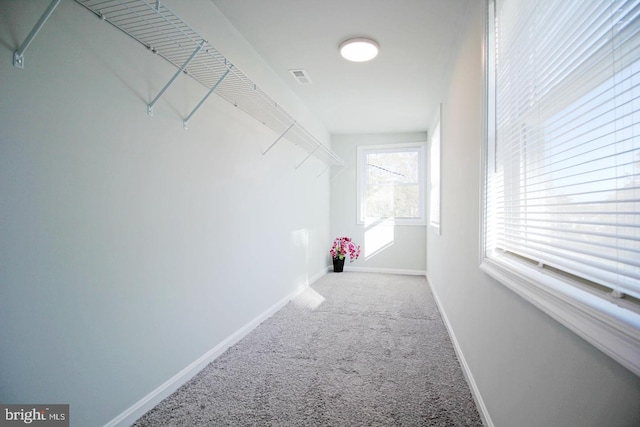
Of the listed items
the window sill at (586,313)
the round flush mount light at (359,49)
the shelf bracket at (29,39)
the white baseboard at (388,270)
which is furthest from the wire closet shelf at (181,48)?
the white baseboard at (388,270)

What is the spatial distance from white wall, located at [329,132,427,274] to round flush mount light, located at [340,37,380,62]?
8.93ft

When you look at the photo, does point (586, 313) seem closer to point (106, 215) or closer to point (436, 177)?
point (106, 215)

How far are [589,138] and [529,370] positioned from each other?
75 centimetres

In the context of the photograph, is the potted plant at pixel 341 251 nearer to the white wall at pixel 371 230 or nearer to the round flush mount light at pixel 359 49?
the white wall at pixel 371 230

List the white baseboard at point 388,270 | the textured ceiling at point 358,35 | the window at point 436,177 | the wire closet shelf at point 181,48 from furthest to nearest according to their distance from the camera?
1. the white baseboard at point 388,270
2. the window at point 436,177
3. the textured ceiling at point 358,35
4. the wire closet shelf at point 181,48

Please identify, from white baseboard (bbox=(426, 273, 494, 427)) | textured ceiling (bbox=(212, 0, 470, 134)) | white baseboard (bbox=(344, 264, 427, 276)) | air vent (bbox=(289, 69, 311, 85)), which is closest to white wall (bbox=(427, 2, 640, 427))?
white baseboard (bbox=(426, 273, 494, 427))

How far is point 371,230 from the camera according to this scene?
17.5 ft

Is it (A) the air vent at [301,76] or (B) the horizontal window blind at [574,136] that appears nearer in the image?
(B) the horizontal window blind at [574,136]

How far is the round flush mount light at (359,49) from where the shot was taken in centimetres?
244

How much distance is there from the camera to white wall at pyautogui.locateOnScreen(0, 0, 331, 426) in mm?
1078

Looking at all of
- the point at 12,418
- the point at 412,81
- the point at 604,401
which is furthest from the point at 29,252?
the point at 412,81

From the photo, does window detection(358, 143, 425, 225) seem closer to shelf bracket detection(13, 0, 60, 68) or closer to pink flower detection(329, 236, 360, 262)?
pink flower detection(329, 236, 360, 262)

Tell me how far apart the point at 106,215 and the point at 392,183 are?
451 centimetres

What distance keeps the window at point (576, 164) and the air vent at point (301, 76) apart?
1946 mm
